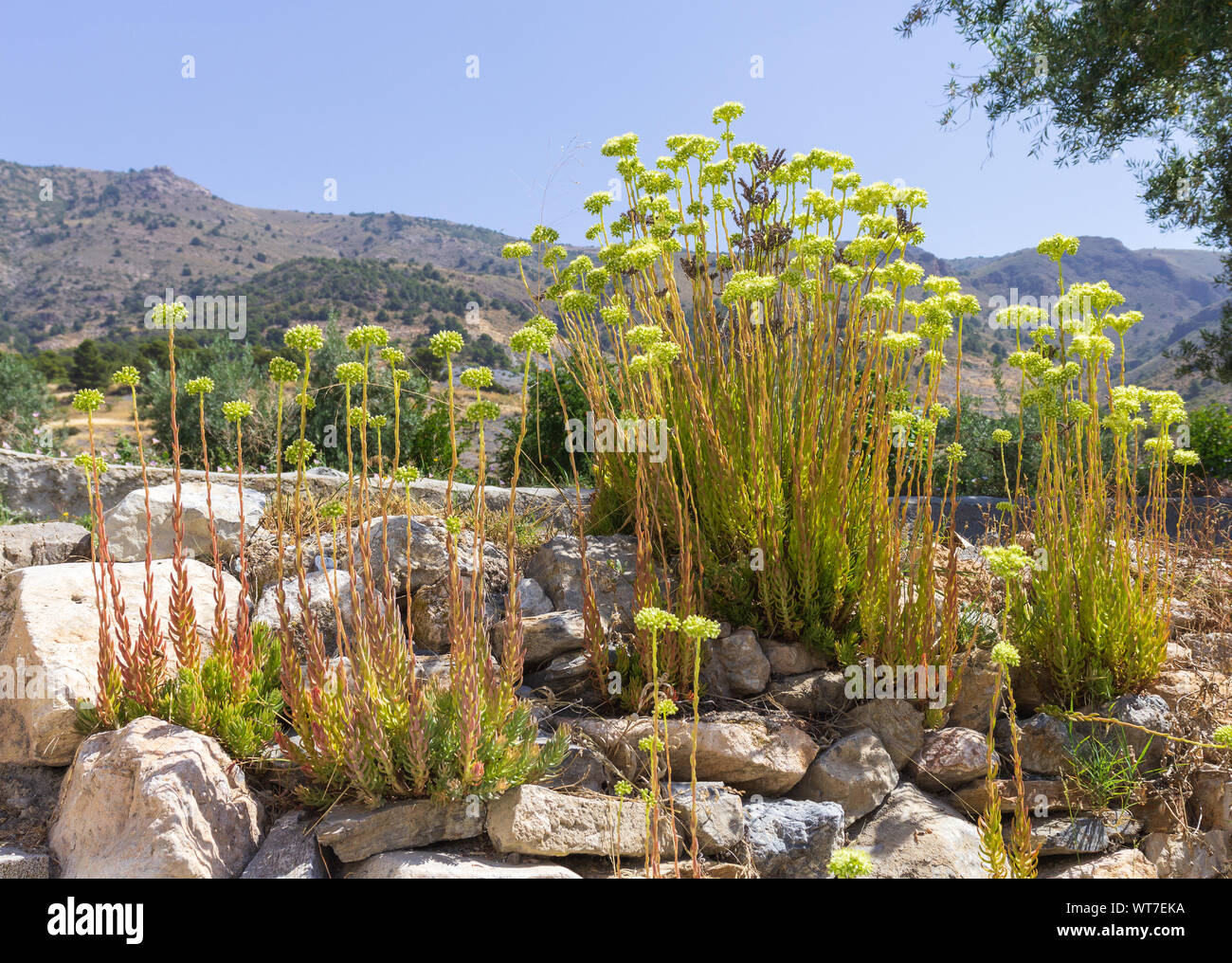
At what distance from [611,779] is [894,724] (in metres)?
1.45

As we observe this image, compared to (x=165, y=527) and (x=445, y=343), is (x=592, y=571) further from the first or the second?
(x=165, y=527)

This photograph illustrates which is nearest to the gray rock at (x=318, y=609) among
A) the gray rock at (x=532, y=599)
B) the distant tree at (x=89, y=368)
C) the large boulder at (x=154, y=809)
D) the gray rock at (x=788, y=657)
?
the gray rock at (x=532, y=599)

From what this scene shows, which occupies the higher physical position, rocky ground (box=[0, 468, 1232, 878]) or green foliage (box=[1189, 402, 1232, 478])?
green foliage (box=[1189, 402, 1232, 478])

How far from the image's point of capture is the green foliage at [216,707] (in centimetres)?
301

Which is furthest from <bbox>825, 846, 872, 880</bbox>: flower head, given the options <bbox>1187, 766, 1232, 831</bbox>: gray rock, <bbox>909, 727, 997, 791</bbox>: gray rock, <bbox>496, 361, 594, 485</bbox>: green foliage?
<bbox>496, 361, 594, 485</bbox>: green foliage

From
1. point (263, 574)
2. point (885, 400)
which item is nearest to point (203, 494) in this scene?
point (263, 574)

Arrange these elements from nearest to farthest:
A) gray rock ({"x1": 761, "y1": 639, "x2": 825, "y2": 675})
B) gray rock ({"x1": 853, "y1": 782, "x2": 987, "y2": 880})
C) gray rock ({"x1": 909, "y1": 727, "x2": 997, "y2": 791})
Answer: gray rock ({"x1": 853, "y1": 782, "x2": 987, "y2": 880}) → gray rock ({"x1": 909, "y1": 727, "x2": 997, "y2": 791}) → gray rock ({"x1": 761, "y1": 639, "x2": 825, "y2": 675})

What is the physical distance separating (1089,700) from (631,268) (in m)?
3.17

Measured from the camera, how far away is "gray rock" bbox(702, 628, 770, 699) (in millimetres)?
3725

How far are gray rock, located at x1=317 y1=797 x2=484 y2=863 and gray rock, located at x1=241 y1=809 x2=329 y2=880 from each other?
55 mm

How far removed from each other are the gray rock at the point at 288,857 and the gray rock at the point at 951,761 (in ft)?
8.89

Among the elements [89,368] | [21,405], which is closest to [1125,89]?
[21,405]

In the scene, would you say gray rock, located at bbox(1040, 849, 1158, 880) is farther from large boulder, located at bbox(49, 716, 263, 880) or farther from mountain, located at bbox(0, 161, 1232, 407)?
mountain, located at bbox(0, 161, 1232, 407)

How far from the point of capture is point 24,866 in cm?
289
